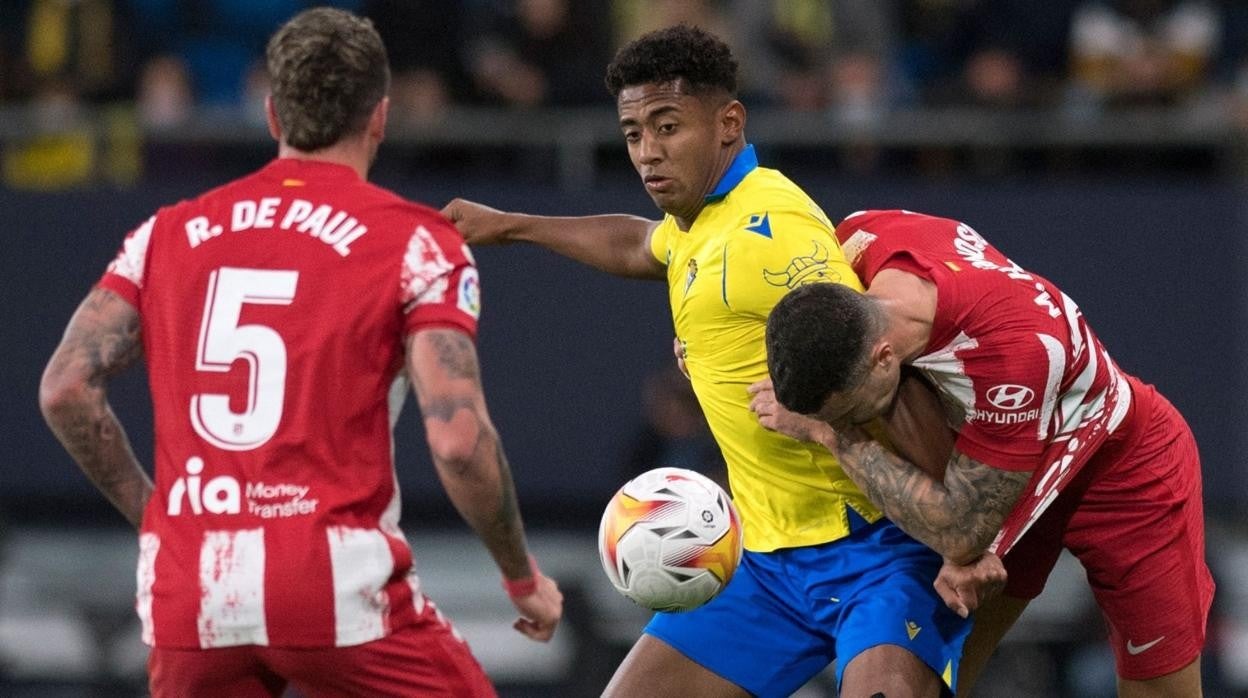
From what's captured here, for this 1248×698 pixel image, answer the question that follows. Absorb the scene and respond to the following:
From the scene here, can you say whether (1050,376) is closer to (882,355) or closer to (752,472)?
(882,355)

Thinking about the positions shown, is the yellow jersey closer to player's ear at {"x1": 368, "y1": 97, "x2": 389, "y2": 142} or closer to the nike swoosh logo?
the nike swoosh logo

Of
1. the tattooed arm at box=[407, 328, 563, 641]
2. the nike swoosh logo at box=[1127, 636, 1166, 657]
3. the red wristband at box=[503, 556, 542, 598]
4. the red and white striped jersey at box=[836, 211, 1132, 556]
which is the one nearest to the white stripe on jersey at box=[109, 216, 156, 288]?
the tattooed arm at box=[407, 328, 563, 641]

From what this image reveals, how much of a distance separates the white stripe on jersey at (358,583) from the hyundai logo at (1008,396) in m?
1.87

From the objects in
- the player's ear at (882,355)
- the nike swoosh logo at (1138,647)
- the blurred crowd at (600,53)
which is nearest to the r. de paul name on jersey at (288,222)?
the player's ear at (882,355)

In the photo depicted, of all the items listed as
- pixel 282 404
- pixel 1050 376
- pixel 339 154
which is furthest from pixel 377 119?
pixel 1050 376

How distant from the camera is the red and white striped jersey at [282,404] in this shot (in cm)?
468

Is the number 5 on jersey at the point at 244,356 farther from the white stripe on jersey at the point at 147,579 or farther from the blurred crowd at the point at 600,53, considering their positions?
the blurred crowd at the point at 600,53

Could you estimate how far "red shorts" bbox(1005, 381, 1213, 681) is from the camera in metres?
6.07

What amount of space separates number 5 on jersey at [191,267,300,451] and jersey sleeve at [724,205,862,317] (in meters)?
1.58

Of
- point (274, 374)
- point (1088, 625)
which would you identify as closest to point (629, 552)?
point (274, 374)

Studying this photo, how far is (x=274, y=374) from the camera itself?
468 centimetres

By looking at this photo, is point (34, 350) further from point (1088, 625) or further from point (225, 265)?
point (225, 265)

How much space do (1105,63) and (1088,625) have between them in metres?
3.64

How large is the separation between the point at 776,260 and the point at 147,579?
2.10 m
